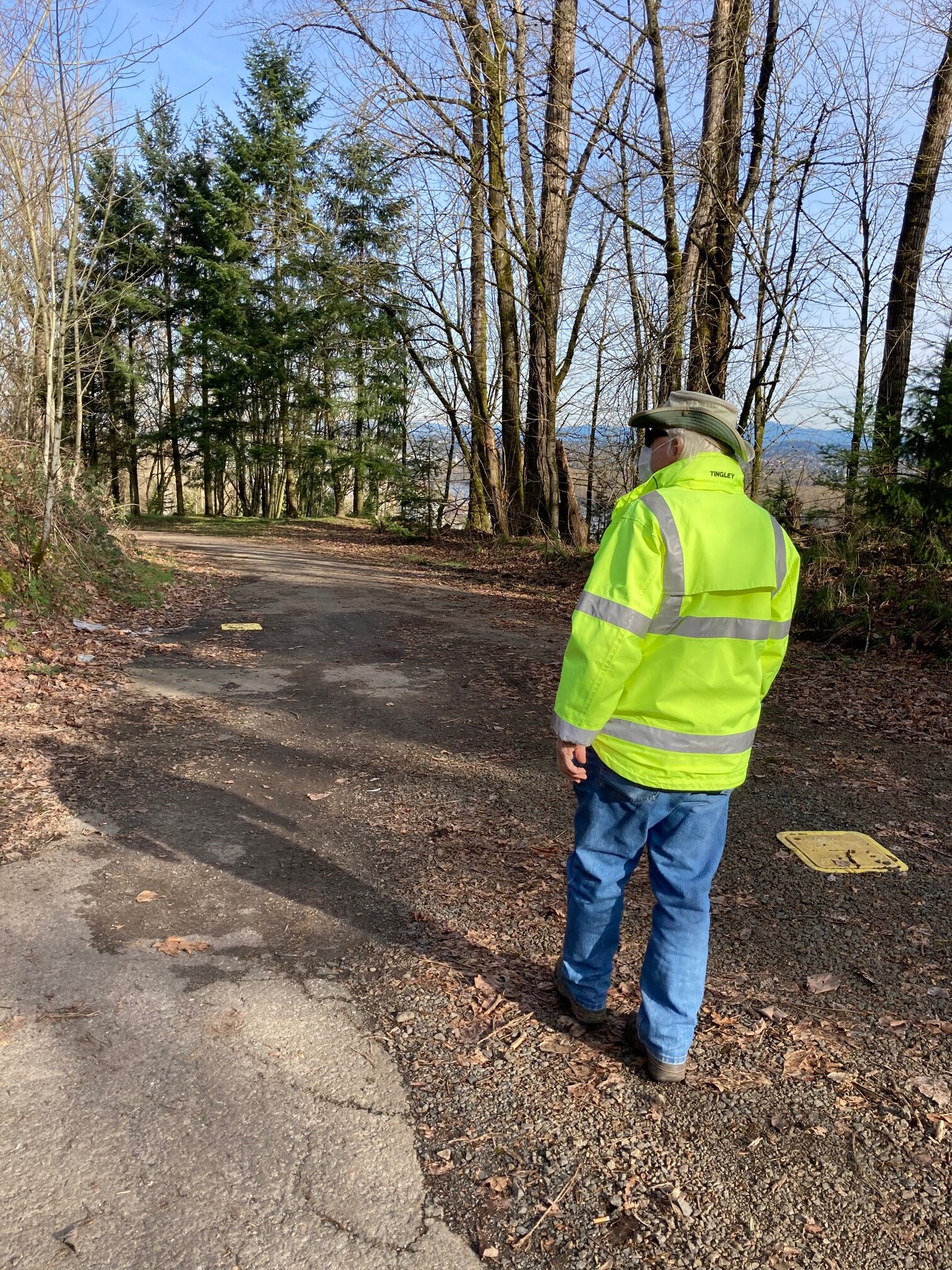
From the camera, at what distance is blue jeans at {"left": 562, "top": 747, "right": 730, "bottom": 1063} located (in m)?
2.62

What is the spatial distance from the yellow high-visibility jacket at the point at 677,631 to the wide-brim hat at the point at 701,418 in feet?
0.29

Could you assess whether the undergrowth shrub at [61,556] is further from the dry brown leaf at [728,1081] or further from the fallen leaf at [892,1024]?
the fallen leaf at [892,1024]

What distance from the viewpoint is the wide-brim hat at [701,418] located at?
2.61m

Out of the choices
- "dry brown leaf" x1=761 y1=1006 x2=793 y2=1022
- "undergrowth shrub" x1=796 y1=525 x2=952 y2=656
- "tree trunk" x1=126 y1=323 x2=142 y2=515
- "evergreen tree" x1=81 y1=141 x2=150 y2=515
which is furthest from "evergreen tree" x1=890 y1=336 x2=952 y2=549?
"tree trunk" x1=126 y1=323 x2=142 y2=515

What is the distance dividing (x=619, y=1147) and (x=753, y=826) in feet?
8.69

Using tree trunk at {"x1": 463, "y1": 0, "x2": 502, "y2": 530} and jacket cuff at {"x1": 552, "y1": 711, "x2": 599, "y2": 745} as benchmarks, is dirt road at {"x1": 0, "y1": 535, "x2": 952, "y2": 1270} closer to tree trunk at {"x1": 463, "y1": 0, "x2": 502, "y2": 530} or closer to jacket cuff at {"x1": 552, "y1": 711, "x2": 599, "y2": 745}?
jacket cuff at {"x1": 552, "y1": 711, "x2": 599, "y2": 745}

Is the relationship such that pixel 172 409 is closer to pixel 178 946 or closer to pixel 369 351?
pixel 369 351

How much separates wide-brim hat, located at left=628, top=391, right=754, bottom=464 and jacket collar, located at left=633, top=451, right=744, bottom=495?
84 millimetres

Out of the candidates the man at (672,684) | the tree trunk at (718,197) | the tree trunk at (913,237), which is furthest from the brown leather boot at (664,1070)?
the tree trunk at (913,237)

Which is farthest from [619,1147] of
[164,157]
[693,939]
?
[164,157]

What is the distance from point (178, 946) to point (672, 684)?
7.23 ft

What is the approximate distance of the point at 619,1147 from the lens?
8.05 feet

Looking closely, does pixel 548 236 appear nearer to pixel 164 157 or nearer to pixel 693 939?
pixel 693 939

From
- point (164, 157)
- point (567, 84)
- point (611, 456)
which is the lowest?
point (611, 456)
